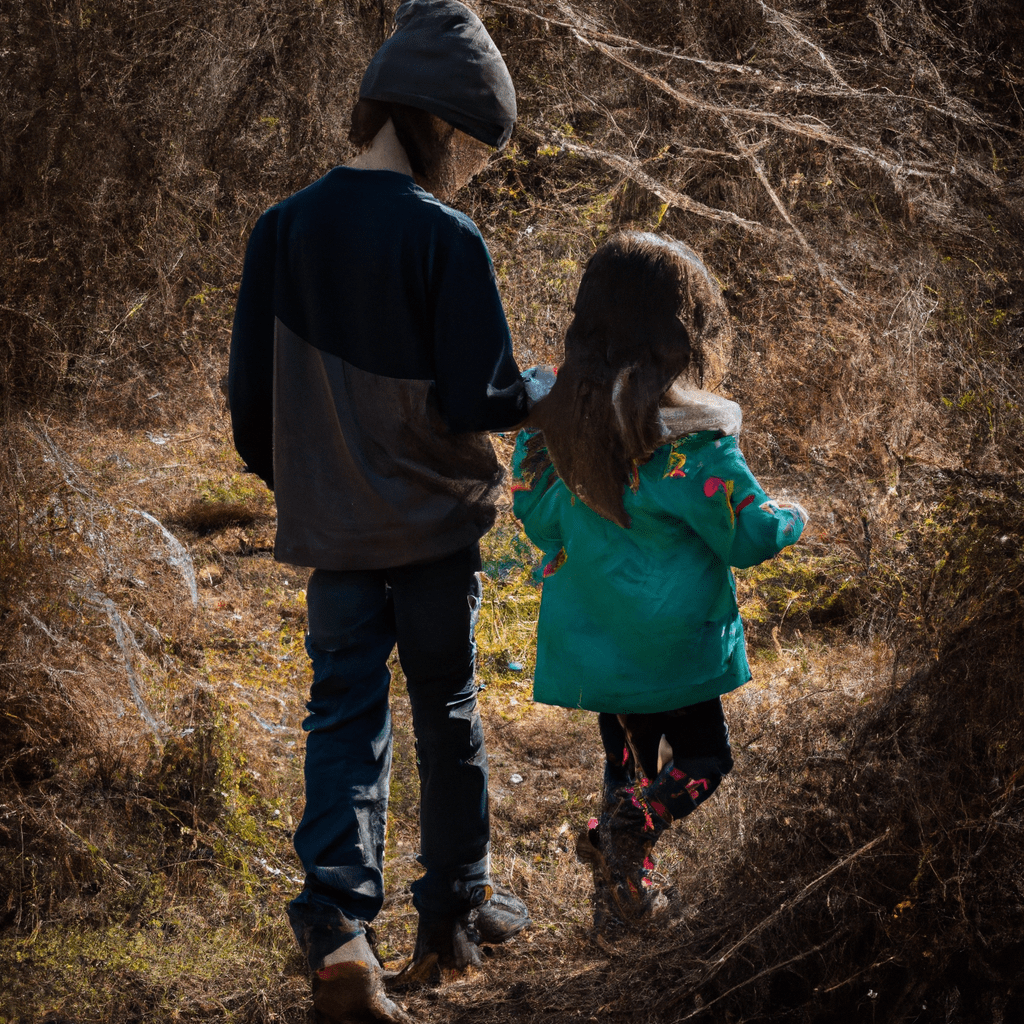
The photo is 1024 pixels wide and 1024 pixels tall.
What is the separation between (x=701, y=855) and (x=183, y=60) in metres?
5.34

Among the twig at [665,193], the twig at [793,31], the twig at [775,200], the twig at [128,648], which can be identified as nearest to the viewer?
the twig at [128,648]

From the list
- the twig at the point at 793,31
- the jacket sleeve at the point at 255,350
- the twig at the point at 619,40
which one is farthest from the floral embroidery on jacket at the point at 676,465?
the twig at the point at 793,31

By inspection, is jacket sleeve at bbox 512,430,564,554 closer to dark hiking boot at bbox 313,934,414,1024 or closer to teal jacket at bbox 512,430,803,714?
teal jacket at bbox 512,430,803,714

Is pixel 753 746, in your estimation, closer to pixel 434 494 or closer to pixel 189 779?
pixel 434 494

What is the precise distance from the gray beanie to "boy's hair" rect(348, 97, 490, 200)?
0.04 meters

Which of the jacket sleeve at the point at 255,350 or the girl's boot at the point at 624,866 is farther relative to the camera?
the girl's boot at the point at 624,866

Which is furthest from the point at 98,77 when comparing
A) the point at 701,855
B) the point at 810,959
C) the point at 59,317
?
the point at 810,959

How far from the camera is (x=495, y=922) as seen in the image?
2320 millimetres

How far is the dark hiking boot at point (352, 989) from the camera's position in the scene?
6.50 ft

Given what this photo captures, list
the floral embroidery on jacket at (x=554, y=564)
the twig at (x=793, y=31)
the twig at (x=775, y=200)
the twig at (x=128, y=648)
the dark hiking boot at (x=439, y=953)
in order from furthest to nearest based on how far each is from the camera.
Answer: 1. the twig at (x=793, y=31)
2. the twig at (x=775, y=200)
3. the twig at (x=128, y=648)
4. the floral embroidery on jacket at (x=554, y=564)
5. the dark hiking boot at (x=439, y=953)

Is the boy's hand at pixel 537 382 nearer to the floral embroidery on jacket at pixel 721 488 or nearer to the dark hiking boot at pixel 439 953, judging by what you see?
the floral embroidery on jacket at pixel 721 488

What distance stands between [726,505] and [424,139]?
892mm

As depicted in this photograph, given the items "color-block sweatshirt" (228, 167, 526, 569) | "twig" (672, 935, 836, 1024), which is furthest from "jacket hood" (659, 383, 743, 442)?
"twig" (672, 935, 836, 1024)

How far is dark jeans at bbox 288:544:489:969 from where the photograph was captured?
2078mm
